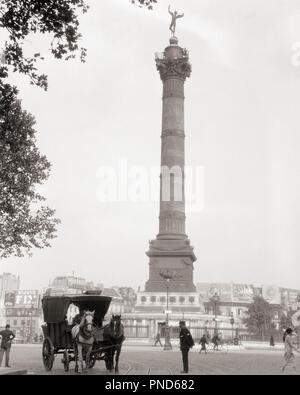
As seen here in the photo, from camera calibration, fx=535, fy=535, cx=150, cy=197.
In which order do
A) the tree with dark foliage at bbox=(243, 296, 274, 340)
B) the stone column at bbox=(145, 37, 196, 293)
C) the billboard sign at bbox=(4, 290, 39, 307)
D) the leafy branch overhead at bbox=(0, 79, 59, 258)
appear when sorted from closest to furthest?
1. the leafy branch overhead at bbox=(0, 79, 59, 258)
2. the stone column at bbox=(145, 37, 196, 293)
3. the tree with dark foliage at bbox=(243, 296, 274, 340)
4. the billboard sign at bbox=(4, 290, 39, 307)

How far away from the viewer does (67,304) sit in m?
16.0

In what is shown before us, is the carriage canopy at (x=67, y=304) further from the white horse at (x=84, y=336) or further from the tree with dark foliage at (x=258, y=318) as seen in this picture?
the tree with dark foliage at (x=258, y=318)

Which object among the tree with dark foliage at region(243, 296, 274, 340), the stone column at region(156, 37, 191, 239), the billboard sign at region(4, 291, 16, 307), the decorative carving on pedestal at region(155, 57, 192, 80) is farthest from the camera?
the billboard sign at region(4, 291, 16, 307)

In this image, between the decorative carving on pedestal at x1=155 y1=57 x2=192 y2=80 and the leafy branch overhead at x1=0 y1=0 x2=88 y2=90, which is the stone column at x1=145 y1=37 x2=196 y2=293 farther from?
the leafy branch overhead at x1=0 y1=0 x2=88 y2=90

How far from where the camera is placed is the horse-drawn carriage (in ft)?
50.3

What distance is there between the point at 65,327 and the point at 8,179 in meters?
9.60

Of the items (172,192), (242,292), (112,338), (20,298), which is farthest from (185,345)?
(242,292)

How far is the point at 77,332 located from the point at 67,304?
151 cm

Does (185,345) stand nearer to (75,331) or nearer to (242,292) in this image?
(75,331)

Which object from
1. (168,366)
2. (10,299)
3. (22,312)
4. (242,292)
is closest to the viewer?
(168,366)

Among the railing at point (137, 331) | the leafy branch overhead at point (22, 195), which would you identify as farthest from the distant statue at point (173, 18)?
the leafy branch overhead at point (22, 195)

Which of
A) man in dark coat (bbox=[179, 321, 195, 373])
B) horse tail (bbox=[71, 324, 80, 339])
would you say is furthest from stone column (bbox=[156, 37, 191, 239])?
horse tail (bbox=[71, 324, 80, 339])
